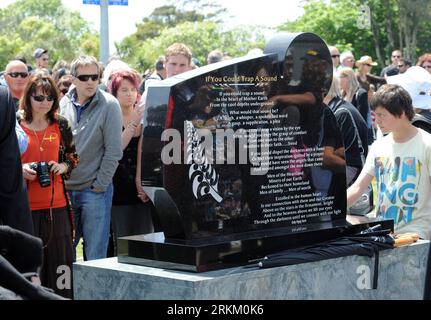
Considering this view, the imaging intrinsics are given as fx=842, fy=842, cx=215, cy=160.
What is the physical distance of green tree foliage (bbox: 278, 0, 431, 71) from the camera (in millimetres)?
49812

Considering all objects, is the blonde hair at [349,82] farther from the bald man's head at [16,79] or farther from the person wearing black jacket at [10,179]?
the person wearing black jacket at [10,179]

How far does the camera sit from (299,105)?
5.22 metres

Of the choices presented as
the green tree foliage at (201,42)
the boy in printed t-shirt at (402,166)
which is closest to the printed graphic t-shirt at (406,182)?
the boy in printed t-shirt at (402,166)

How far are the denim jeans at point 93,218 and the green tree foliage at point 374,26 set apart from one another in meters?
40.5

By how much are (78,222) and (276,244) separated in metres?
2.28

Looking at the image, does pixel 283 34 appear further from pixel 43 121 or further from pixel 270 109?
pixel 43 121

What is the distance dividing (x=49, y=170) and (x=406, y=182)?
247cm

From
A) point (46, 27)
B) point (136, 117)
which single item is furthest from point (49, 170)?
point (46, 27)

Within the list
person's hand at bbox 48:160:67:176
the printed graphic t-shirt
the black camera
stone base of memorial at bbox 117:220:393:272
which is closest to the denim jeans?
person's hand at bbox 48:160:67:176

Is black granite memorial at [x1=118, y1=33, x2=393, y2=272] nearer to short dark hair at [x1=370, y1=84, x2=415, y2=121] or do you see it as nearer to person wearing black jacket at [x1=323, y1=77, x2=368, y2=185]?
short dark hair at [x1=370, y1=84, x2=415, y2=121]

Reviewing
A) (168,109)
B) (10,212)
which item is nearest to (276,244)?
(168,109)

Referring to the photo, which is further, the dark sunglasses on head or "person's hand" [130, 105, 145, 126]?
the dark sunglasses on head

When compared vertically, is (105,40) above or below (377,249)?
above
